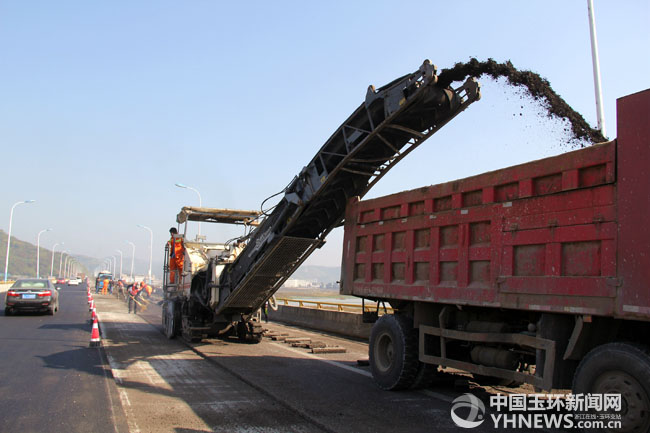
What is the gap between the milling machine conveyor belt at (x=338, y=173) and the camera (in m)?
7.50

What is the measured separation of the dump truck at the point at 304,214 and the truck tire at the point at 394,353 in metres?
2.51

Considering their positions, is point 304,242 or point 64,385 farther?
point 304,242

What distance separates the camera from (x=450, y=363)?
6984 mm

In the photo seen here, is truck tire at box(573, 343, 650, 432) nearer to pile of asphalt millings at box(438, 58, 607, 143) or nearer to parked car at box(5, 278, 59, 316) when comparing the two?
pile of asphalt millings at box(438, 58, 607, 143)

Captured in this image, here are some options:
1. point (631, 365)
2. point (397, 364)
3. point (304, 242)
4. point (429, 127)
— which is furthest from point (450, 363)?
point (304, 242)

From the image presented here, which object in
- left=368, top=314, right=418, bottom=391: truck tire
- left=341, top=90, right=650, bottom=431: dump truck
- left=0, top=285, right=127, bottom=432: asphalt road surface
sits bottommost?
left=0, top=285, right=127, bottom=432: asphalt road surface

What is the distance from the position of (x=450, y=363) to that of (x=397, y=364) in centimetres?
91

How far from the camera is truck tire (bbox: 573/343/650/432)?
4.34m

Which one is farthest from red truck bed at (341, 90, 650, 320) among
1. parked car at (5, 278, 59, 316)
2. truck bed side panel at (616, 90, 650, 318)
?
parked car at (5, 278, 59, 316)

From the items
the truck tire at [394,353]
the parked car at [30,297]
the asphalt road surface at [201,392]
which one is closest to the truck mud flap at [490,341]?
the truck tire at [394,353]

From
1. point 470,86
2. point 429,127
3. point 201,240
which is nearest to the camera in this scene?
point 470,86

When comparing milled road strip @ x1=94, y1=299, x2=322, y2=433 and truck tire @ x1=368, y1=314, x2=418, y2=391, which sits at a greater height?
truck tire @ x1=368, y1=314, x2=418, y2=391

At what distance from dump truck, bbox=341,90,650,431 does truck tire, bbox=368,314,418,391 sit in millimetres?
20

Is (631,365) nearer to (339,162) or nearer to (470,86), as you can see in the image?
(470,86)
